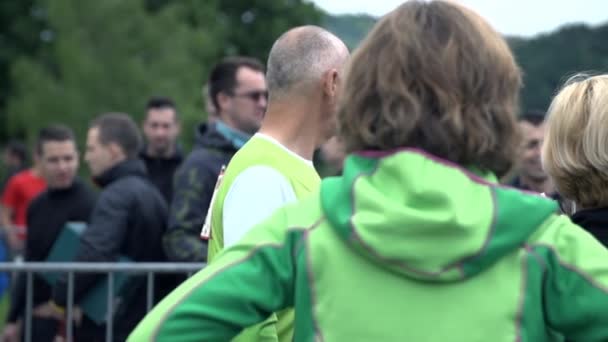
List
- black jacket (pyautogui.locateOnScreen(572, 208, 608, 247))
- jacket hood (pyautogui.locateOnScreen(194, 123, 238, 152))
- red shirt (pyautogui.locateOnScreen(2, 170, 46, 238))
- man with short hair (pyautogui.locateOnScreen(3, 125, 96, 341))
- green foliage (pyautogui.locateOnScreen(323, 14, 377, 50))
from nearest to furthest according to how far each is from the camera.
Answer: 1. black jacket (pyautogui.locateOnScreen(572, 208, 608, 247))
2. green foliage (pyautogui.locateOnScreen(323, 14, 377, 50))
3. jacket hood (pyautogui.locateOnScreen(194, 123, 238, 152))
4. man with short hair (pyautogui.locateOnScreen(3, 125, 96, 341))
5. red shirt (pyautogui.locateOnScreen(2, 170, 46, 238))

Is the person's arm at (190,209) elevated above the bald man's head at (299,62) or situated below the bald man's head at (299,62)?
below

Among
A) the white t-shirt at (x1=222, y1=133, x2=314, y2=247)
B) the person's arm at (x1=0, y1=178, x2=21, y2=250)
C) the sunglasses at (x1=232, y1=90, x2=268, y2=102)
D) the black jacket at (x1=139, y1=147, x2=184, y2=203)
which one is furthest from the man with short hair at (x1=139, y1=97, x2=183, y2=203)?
the person's arm at (x1=0, y1=178, x2=21, y2=250)

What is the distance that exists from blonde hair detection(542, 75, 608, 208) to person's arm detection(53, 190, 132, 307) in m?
3.42

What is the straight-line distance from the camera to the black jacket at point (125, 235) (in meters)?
5.95

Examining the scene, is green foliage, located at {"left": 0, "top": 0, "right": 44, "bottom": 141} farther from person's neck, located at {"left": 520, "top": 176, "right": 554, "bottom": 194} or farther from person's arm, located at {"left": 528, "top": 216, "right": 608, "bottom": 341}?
person's arm, located at {"left": 528, "top": 216, "right": 608, "bottom": 341}

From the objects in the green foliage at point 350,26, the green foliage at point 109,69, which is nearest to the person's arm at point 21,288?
the green foliage at point 350,26

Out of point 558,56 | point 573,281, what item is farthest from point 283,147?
point 558,56

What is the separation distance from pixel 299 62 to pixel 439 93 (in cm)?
125

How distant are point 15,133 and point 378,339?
32.8 metres

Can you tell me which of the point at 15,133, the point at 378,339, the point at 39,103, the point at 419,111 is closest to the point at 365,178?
the point at 419,111

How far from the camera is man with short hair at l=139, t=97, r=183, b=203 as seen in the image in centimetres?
761

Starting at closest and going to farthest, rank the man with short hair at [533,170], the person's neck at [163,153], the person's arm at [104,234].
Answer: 1. the person's arm at [104,234]
2. the man with short hair at [533,170]
3. the person's neck at [163,153]

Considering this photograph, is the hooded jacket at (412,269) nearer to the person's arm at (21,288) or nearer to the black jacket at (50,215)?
the person's arm at (21,288)

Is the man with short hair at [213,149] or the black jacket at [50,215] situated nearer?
the man with short hair at [213,149]
